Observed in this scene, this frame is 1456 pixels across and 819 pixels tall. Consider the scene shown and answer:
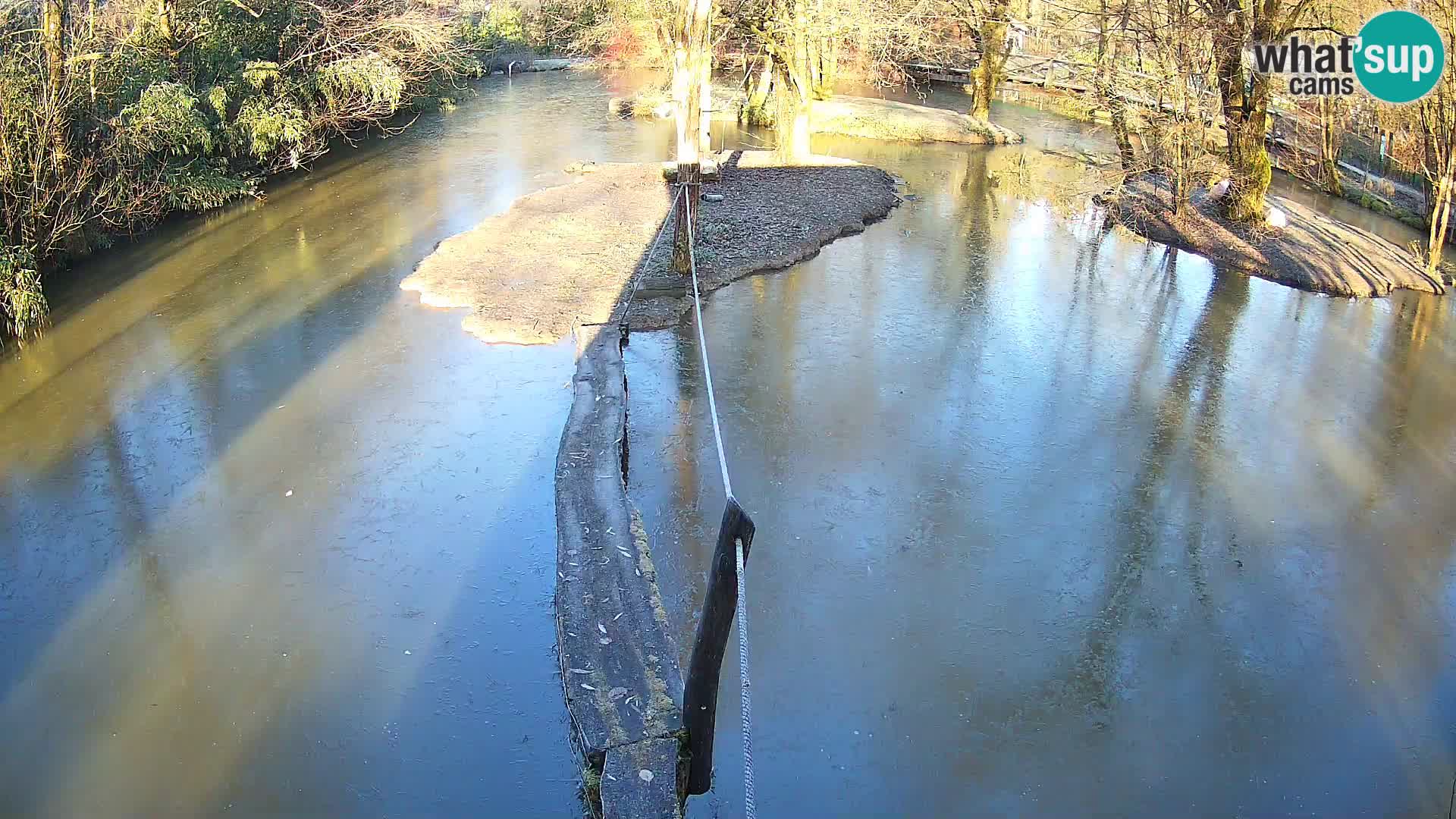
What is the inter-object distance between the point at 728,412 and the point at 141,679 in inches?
172

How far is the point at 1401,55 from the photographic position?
12070 mm

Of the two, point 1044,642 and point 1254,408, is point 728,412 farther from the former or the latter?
point 1254,408

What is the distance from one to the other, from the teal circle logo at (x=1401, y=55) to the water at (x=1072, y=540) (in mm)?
2665

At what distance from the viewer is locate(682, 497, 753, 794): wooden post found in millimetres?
3953

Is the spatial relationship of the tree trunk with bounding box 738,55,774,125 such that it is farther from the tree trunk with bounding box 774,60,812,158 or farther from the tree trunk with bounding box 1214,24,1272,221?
the tree trunk with bounding box 1214,24,1272,221

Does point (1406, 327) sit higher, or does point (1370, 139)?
point (1370, 139)

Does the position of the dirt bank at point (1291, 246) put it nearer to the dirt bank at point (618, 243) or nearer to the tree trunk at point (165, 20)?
the dirt bank at point (618, 243)

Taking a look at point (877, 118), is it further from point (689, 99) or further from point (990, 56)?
point (689, 99)

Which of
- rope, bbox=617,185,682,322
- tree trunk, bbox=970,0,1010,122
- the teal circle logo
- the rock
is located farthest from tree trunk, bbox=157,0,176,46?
the teal circle logo

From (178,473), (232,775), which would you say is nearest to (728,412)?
(178,473)

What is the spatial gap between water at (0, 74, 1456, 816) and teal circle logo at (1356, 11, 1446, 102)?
258 cm

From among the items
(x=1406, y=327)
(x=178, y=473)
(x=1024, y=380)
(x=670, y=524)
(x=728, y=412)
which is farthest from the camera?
(x=1406, y=327)

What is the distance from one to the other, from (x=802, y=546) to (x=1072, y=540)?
1691mm

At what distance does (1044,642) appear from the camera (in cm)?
567
